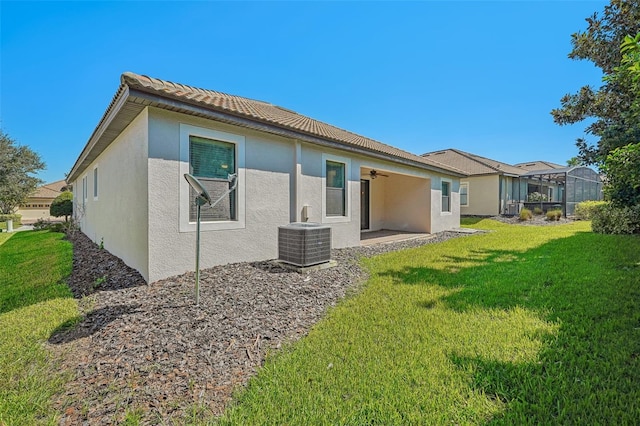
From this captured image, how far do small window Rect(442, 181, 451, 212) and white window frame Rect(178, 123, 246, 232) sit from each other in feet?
40.4

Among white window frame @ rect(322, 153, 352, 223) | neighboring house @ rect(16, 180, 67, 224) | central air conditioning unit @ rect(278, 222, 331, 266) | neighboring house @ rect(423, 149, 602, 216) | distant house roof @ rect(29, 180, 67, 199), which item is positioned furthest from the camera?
distant house roof @ rect(29, 180, 67, 199)

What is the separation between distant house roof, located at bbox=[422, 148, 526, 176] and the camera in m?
22.6

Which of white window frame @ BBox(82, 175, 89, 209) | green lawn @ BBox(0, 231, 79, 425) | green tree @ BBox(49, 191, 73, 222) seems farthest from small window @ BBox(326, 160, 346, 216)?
green tree @ BBox(49, 191, 73, 222)

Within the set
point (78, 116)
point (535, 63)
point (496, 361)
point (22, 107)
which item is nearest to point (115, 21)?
point (78, 116)

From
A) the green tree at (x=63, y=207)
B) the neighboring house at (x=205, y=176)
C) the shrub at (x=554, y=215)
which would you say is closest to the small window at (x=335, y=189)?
the neighboring house at (x=205, y=176)

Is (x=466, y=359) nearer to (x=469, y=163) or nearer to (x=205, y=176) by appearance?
(x=205, y=176)

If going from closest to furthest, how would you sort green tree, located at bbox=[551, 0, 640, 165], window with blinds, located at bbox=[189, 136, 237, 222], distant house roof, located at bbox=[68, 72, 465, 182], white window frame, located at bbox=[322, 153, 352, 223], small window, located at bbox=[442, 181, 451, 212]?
distant house roof, located at bbox=[68, 72, 465, 182]
window with blinds, located at bbox=[189, 136, 237, 222]
green tree, located at bbox=[551, 0, 640, 165]
white window frame, located at bbox=[322, 153, 352, 223]
small window, located at bbox=[442, 181, 451, 212]

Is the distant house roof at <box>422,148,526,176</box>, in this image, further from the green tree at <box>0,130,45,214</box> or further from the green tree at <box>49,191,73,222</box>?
the green tree at <box>0,130,45,214</box>

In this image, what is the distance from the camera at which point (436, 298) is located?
16.0 feet

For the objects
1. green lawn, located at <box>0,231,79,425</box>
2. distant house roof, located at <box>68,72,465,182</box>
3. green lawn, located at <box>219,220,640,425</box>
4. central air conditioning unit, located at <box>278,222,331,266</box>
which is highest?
distant house roof, located at <box>68,72,465,182</box>

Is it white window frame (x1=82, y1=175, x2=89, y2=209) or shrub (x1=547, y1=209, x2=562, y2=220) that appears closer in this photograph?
white window frame (x1=82, y1=175, x2=89, y2=209)

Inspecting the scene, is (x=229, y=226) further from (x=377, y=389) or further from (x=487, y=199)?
(x=487, y=199)

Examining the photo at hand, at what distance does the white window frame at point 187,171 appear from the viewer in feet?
19.0

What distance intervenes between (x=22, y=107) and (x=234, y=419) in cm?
2587
